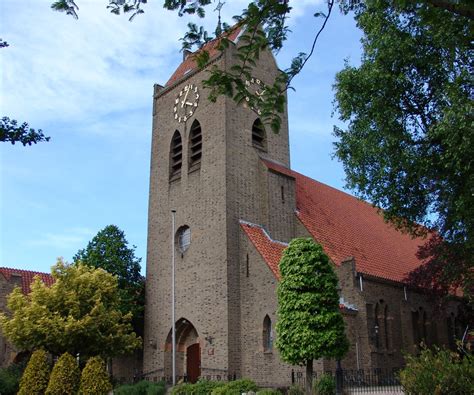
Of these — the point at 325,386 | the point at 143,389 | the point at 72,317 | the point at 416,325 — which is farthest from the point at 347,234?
the point at 72,317

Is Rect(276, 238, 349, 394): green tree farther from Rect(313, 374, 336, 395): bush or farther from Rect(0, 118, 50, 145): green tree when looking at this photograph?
Rect(0, 118, 50, 145): green tree

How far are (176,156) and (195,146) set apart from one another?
58.3 inches

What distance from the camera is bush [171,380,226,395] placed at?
2144cm

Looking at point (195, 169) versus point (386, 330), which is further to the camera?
point (195, 169)

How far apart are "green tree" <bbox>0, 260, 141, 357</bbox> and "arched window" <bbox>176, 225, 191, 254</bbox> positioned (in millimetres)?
3539

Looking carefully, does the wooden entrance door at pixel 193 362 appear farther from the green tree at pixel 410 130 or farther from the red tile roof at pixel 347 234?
the green tree at pixel 410 130

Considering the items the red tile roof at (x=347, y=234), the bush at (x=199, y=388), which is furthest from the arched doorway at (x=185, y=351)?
the red tile roof at (x=347, y=234)

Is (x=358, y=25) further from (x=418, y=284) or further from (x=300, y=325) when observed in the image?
(x=418, y=284)

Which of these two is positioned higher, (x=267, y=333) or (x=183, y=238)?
(x=183, y=238)

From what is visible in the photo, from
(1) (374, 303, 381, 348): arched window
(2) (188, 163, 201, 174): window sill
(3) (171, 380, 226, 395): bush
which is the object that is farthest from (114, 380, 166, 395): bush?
(2) (188, 163, 201, 174): window sill

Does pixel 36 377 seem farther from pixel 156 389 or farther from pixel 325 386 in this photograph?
pixel 325 386

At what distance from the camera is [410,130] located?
18.3 m

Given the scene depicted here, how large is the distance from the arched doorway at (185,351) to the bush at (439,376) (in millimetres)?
15039

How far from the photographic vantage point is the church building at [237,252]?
24.6 metres
